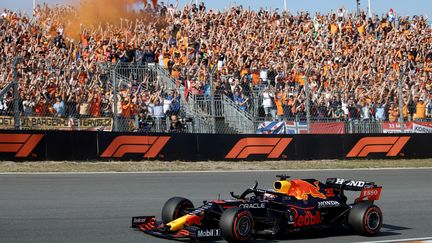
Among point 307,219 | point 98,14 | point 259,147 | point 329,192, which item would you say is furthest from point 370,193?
point 98,14

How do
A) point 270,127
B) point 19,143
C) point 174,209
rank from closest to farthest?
point 174,209, point 19,143, point 270,127

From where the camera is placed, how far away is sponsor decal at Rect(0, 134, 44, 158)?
17.0 metres

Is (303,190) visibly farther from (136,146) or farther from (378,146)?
(378,146)

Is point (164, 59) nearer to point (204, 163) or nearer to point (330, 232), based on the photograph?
point (204, 163)

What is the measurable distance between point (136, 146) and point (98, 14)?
32.1ft

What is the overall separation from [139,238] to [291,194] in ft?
7.02

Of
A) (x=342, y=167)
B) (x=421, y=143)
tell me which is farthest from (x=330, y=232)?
(x=421, y=143)

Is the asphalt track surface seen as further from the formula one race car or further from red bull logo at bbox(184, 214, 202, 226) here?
red bull logo at bbox(184, 214, 202, 226)

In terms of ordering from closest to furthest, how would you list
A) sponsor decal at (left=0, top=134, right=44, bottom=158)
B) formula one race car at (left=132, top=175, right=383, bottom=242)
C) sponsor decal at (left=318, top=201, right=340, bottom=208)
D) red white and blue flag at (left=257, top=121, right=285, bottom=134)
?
formula one race car at (left=132, top=175, right=383, bottom=242)
sponsor decal at (left=318, top=201, right=340, bottom=208)
sponsor decal at (left=0, top=134, right=44, bottom=158)
red white and blue flag at (left=257, top=121, right=285, bottom=134)

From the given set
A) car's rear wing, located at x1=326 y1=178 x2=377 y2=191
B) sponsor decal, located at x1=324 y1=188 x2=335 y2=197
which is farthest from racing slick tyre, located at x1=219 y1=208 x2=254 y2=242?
car's rear wing, located at x1=326 y1=178 x2=377 y2=191

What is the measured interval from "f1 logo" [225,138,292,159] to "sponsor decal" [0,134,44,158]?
5.66 meters

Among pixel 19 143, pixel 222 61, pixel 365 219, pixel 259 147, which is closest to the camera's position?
pixel 365 219

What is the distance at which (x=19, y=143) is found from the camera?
679 inches

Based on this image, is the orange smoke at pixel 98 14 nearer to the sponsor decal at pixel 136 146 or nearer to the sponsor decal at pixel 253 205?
the sponsor decal at pixel 136 146
